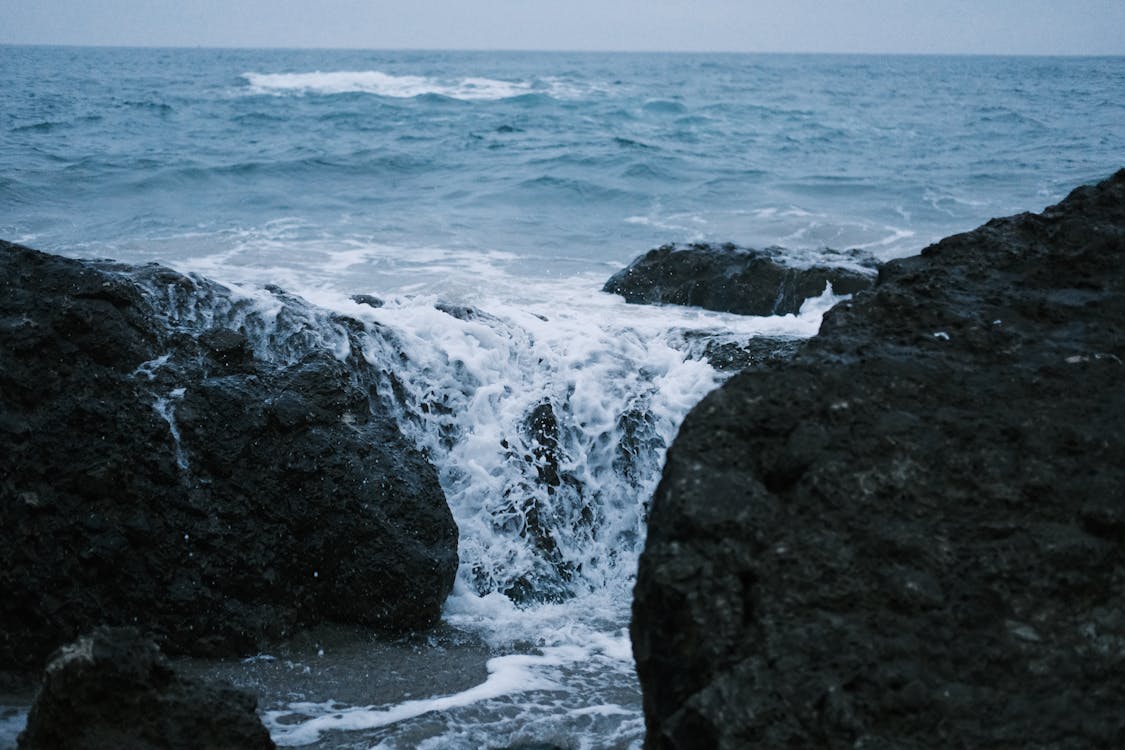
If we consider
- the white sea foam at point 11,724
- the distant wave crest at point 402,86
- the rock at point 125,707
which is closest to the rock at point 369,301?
the white sea foam at point 11,724

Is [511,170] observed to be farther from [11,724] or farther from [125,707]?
[125,707]

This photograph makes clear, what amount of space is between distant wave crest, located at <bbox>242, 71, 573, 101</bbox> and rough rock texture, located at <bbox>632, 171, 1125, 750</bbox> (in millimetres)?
30697

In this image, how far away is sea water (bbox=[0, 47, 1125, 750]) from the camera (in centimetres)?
413

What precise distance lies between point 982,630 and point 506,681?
2.03 m

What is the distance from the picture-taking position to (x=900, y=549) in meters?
2.03

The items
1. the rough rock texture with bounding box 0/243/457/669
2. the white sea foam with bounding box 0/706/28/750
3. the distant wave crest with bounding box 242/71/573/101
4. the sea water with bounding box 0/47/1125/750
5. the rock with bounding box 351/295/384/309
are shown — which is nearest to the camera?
the white sea foam with bounding box 0/706/28/750

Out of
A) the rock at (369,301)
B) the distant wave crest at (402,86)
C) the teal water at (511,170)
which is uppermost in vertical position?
the distant wave crest at (402,86)

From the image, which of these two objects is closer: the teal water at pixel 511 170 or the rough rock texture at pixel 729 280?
the rough rock texture at pixel 729 280

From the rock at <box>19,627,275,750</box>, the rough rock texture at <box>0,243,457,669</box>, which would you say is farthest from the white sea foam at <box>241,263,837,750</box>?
the rock at <box>19,627,275,750</box>

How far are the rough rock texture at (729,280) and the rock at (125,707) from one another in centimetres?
574

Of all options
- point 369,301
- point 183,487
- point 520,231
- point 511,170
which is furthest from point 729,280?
point 511,170

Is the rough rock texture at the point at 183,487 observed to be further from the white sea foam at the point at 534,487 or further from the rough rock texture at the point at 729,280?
the rough rock texture at the point at 729,280

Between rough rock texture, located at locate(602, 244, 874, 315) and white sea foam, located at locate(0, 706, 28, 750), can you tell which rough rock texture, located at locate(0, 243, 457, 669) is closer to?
white sea foam, located at locate(0, 706, 28, 750)

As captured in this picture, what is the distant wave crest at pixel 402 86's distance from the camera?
111ft
